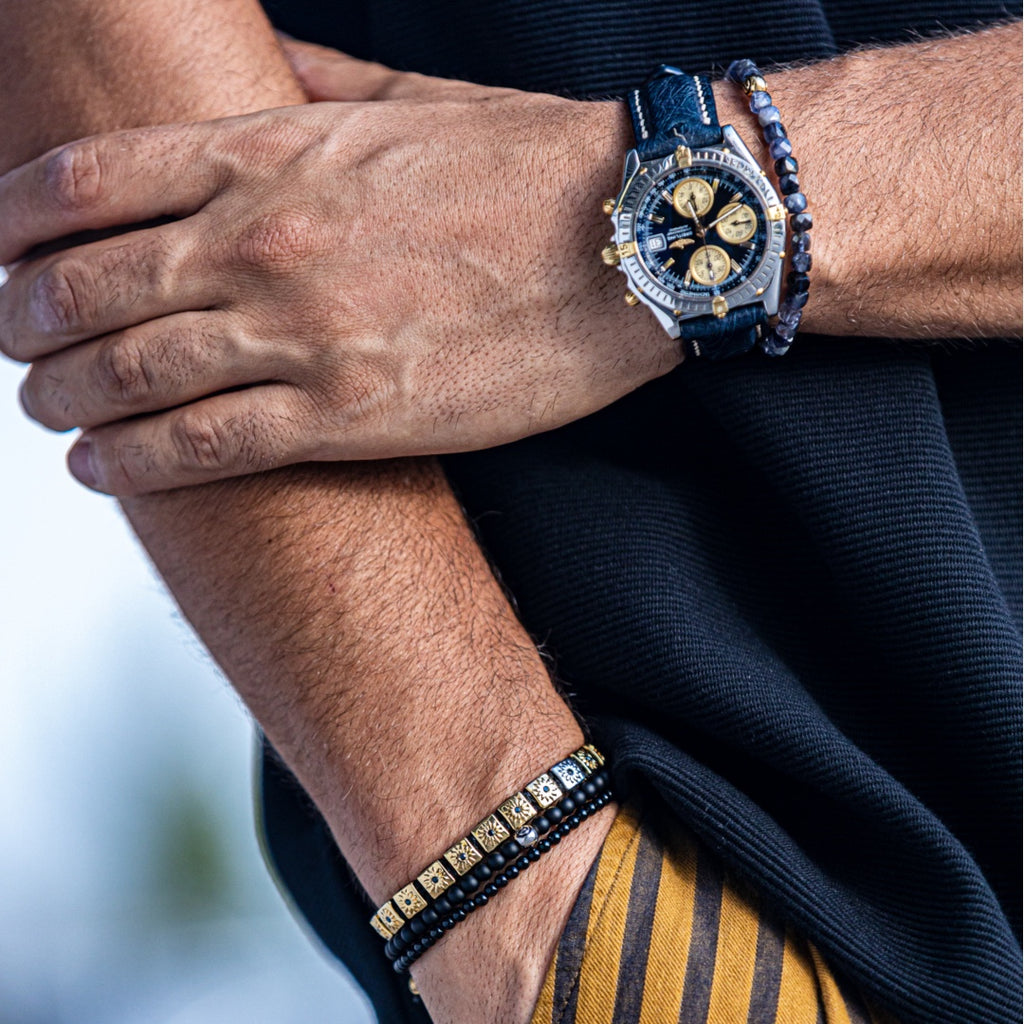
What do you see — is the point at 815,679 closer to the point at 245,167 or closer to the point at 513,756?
the point at 513,756

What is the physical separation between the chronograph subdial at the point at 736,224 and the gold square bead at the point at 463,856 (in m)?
0.55

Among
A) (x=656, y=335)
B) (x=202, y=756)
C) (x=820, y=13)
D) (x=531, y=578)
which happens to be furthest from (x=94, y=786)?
(x=820, y=13)

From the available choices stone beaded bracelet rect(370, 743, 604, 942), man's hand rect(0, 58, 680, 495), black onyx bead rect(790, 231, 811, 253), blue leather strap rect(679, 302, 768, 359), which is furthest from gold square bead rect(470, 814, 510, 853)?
black onyx bead rect(790, 231, 811, 253)

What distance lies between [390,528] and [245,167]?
334 millimetres

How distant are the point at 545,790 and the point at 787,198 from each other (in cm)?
54

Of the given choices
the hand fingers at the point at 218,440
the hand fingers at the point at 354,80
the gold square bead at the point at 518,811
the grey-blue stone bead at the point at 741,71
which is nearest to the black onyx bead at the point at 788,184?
the grey-blue stone bead at the point at 741,71

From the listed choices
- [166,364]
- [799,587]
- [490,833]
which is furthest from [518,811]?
[166,364]

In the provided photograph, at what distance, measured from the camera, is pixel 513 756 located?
86 cm

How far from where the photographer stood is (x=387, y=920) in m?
0.87

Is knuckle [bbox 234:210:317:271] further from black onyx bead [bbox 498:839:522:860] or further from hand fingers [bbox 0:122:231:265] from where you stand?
black onyx bead [bbox 498:839:522:860]

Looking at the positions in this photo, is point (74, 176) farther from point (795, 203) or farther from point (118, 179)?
point (795, 203)

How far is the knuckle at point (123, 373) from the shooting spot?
87 centimetres

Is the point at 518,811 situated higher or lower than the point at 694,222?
lower

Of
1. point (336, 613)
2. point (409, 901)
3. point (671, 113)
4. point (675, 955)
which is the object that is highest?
point (671, 113)
